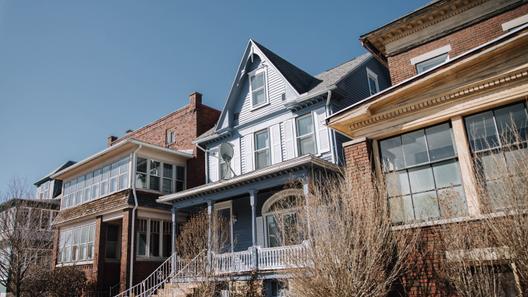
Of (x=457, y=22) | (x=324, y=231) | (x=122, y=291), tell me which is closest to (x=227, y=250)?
(x=122, y=291)

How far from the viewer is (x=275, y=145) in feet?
55.3

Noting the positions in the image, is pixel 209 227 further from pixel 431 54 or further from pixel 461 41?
pixel 461 41

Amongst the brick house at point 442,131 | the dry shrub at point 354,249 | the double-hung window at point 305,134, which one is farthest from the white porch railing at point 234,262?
the brick house at point 442,131

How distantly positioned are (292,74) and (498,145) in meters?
11.7

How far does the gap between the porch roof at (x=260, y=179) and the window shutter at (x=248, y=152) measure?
253 cm

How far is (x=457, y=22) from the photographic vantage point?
37.6ft

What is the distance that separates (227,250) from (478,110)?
1120 centimetres

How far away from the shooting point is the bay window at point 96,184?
65.0 ft

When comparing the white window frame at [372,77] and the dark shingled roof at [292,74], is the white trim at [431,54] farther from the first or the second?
the white window frame at [372,77]

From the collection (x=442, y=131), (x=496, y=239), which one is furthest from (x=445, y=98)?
(x=496, y=239)

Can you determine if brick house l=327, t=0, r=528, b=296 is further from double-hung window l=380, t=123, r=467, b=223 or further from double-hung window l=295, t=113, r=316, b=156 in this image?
double-hung window l=295, t=113, r=316, b=156

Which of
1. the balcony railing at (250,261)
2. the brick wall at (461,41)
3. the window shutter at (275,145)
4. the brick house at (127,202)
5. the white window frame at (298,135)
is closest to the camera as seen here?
the brick wall at (461,41)

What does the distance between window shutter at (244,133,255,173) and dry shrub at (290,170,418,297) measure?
9862 mm

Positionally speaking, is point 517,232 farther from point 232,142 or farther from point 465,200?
point 232,142
